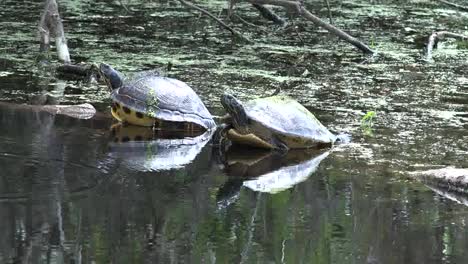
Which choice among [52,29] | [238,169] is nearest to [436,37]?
[52,29]

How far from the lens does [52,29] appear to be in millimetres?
8492

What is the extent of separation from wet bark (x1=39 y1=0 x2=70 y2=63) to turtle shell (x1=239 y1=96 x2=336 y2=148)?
2.68 meters

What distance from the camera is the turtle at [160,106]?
6.46 m

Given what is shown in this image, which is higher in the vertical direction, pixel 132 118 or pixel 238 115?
pixel 238 115

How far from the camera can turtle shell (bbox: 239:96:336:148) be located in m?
6.04

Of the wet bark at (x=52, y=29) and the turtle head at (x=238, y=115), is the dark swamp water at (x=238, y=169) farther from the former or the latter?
the wet bark at (x=52, y=29)

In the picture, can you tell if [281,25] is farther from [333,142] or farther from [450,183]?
[450,183]

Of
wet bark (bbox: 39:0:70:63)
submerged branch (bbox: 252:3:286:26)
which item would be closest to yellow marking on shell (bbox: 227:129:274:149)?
wet bark (bbox: 39:0:70:63)

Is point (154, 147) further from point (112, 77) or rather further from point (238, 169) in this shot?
point (112, 77)

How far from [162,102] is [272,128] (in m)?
0.92

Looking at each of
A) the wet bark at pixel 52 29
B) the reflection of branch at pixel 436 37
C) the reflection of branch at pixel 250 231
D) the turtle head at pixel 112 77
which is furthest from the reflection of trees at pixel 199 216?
the reflection of branch at pixel 436 37

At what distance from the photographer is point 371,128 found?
Answer: 6656 mm

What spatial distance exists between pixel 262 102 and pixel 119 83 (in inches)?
47.4

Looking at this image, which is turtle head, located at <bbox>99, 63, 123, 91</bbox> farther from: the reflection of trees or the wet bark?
the wet bark
